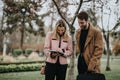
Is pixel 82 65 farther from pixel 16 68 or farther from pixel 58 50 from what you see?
pixel 16 68

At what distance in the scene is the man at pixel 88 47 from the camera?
6.57 m

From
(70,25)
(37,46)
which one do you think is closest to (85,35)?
(70,25)

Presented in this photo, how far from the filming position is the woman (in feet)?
25.4


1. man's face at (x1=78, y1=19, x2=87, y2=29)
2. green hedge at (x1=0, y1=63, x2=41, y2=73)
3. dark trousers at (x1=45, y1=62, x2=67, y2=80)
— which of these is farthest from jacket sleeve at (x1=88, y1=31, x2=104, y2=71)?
green hedge at (x1=0, y1=63, x2=41, y2=73)

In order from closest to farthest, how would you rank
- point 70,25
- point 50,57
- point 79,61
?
1. point 79,61
2. point 50,57
3. point 70,25

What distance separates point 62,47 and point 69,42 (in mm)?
187

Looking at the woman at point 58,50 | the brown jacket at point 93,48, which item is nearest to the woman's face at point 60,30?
the woman at point 58,50

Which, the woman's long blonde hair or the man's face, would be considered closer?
the man's face

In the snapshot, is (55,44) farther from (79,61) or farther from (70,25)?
(70,25)

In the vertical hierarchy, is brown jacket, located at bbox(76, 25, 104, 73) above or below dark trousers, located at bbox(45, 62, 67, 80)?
above

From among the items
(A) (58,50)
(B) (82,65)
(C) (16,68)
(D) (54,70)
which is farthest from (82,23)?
(C) (16,68)

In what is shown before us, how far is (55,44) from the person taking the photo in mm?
7887

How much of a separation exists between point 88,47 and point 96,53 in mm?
207

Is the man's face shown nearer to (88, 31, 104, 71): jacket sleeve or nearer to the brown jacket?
the brown jacket
